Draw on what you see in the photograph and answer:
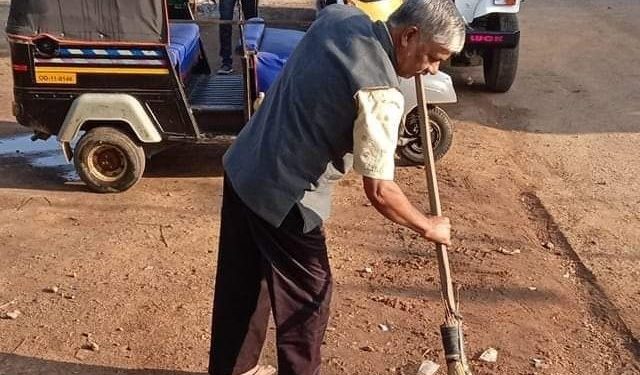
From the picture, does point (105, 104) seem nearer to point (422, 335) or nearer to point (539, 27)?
point (422, 335)

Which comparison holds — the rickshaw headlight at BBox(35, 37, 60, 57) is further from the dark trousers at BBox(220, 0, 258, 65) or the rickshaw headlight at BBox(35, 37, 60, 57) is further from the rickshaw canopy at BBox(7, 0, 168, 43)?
the dark trousers at BBox(220, 0, 258, 65)

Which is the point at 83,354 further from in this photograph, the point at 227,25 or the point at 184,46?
the point at 227,25

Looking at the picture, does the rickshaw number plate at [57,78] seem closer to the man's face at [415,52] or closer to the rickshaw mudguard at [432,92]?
the rickshaw mudguard at [432,92]

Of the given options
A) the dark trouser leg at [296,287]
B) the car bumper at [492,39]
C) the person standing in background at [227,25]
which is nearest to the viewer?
the dark trouser leg at [296,287]

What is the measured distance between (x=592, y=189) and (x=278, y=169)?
3.69 meters

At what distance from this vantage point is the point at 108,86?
5.78 metres

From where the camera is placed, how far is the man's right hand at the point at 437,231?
10.2ft

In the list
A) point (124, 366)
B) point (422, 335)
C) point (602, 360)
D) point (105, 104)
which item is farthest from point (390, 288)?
point (105, 104)

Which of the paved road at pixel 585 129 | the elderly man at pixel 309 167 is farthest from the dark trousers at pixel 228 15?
the elderly man at pixel 309 167

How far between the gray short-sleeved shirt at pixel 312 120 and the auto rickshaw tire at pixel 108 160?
9.30ft

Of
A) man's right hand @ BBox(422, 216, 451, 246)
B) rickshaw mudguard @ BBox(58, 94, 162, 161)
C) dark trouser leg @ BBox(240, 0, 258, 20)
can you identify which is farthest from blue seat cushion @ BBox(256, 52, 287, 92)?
man's right hand @ BBox(422, 216, 451, 246)

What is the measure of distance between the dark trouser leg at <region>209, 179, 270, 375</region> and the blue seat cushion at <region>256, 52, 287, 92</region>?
2529 millimetres

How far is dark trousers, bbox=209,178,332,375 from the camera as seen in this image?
3271 millimetres

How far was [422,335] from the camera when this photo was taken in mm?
4242
